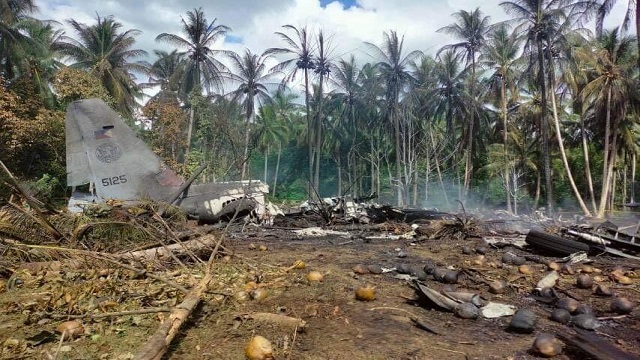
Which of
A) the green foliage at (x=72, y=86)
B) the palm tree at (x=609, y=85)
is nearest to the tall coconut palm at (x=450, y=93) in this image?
the palm tree at (x=609, y=85)

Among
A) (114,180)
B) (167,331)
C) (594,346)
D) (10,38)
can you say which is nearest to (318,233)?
(114,180)

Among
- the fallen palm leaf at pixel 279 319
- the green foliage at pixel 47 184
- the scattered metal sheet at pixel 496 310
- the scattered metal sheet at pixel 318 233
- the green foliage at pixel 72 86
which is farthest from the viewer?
the green foliage at pixel 72 86

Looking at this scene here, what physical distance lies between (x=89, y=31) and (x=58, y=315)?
32.3 m

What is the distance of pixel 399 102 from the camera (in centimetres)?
3688

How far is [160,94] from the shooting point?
3716 centimetres

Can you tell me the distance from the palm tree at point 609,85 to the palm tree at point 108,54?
30.9m

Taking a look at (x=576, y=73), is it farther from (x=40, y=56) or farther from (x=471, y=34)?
(x=40, y=56)

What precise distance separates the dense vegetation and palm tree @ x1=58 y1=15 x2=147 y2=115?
0.10 metres

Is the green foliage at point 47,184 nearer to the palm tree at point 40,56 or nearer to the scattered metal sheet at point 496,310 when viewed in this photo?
the palm tree at point 40,56

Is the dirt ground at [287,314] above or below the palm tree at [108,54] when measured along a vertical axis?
below

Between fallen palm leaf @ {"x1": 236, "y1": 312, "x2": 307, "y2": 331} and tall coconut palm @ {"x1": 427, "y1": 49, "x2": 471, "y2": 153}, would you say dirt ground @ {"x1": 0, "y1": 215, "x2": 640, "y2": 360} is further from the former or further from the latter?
tall coconut palm @ {"x1": 427, "y1": 49, "x2": 471, "y2": 153}

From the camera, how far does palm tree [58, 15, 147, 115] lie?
28938 millimetres

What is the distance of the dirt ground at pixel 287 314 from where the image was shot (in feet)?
11.3

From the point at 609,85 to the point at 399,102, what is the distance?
49.6 feet
